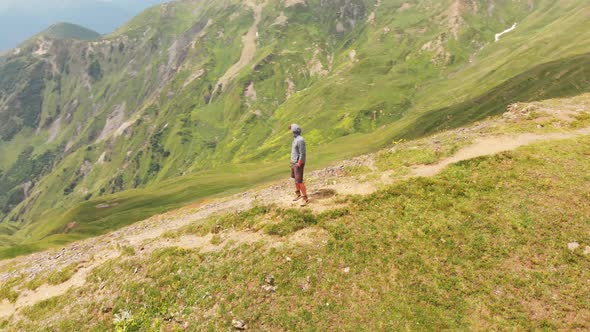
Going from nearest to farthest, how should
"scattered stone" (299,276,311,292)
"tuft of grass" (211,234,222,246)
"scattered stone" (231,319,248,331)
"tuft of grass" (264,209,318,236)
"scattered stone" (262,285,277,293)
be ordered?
1. "scattered stone" (231,319,248,331)
2. "scattered stone" (299,276,311,292)
3. "scattered stone" (262,285,277,293)
4. "tuft of grass" (264,209,318,236)
5. "tuft of grass" (211,234,222,246)

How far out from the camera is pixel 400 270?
62.6 ft

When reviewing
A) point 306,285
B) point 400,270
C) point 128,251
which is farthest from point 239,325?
point 128,251

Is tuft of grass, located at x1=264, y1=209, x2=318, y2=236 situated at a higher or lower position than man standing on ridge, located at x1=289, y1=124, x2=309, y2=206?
lower

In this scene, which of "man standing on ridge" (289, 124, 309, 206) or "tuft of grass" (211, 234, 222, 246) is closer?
"man standing on ridge" (289, 124, 309, 206)

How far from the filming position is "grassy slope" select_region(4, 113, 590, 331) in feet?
55.9

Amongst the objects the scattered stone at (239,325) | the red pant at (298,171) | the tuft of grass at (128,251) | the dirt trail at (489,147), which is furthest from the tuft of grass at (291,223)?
the tuft of grass at (128,251)

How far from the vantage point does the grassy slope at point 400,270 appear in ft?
55.9

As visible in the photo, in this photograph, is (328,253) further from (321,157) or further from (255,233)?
(321,157)

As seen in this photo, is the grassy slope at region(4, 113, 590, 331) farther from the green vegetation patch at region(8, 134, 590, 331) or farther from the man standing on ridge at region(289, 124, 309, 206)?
the man standing on ridge at region(289, 124, 309, 206)

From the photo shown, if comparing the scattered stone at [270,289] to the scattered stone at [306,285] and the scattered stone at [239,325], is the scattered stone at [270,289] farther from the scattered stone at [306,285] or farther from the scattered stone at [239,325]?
the scattered stone at [239,325]

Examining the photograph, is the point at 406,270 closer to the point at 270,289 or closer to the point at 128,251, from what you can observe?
the point at 270,289

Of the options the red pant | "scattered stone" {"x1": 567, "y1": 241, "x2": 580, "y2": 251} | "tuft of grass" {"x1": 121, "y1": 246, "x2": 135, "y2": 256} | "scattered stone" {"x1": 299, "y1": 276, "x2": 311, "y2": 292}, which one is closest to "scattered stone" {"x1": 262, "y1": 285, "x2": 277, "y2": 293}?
"scattered stone" {"x1": 299, "y1": 276, "x2": 311, "y2": 292}

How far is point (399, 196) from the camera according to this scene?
2478cm

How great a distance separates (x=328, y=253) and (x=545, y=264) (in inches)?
422
